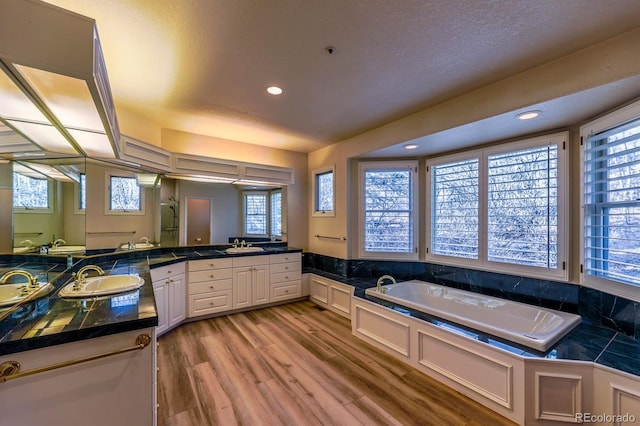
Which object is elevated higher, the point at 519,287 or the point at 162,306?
the point at 519,287

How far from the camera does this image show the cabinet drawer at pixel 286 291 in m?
4.08

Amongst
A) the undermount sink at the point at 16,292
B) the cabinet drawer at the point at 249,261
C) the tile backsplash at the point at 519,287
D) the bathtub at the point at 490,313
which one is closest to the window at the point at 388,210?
the tile backsplash at the point at 519,287

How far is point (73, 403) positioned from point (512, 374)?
247 centimetres

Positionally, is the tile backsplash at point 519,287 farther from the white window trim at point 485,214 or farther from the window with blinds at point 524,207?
the window with blinds at point 524,207

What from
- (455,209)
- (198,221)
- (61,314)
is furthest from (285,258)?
(61,314)

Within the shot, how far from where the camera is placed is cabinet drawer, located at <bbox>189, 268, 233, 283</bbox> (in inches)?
135

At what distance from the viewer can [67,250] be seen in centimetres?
219

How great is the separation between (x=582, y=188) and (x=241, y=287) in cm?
386

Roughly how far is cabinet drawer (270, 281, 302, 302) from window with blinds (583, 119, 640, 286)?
11.0 feet

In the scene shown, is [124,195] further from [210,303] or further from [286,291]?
[286,291]

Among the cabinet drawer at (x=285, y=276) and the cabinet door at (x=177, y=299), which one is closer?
the cabinet door at (x=177, y=299)

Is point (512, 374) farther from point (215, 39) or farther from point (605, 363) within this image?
point (215, 39)

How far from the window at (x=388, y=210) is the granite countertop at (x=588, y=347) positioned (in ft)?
4.91

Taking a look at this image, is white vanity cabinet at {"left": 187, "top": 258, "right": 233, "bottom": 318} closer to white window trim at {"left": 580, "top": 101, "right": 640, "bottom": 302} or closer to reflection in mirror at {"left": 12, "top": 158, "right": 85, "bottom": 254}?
reflection in mirror at {"left": 12, "top": 158, "right": 85, "bottom": 254}
